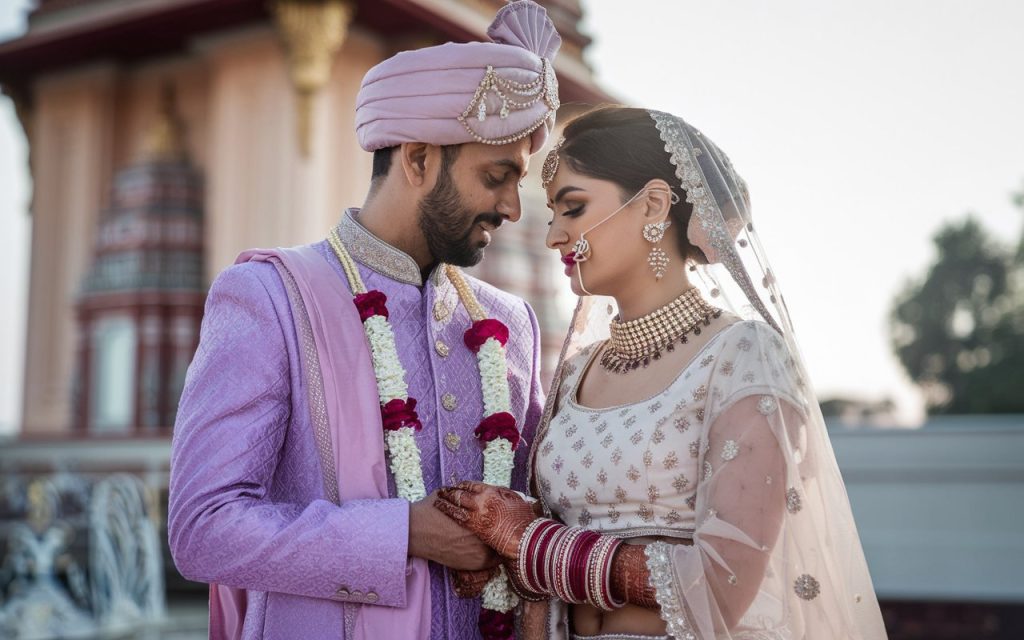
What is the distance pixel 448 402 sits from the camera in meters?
2.20

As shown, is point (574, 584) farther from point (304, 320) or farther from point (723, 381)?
point (304, 320)

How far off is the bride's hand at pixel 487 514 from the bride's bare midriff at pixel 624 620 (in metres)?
0.21

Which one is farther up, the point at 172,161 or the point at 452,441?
the point at 172,161

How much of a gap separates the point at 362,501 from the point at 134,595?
17.4 ft

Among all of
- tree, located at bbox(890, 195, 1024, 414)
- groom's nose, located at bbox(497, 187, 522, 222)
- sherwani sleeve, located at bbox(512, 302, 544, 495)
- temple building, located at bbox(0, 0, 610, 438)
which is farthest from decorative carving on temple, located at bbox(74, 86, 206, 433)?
tree, located at bbox(890, 195, 1024, 414)

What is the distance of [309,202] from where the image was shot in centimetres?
845

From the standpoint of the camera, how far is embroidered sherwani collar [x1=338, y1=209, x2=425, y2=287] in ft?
7.45

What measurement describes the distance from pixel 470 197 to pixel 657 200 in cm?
39

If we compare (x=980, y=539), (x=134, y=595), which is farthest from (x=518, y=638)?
(x=980, y=539)

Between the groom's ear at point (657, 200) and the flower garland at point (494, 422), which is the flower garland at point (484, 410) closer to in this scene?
the flower garland at point (494, 422)

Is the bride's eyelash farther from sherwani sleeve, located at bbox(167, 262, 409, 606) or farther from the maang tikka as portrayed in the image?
sherwani sleeve, located at bbox(167, 262, 409, 606)

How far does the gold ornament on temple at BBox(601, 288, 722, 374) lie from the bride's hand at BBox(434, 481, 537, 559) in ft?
1.30

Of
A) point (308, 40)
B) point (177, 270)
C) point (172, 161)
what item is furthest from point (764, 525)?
point (172, 161)

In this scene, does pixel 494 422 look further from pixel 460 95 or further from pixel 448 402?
pixel 460 95
